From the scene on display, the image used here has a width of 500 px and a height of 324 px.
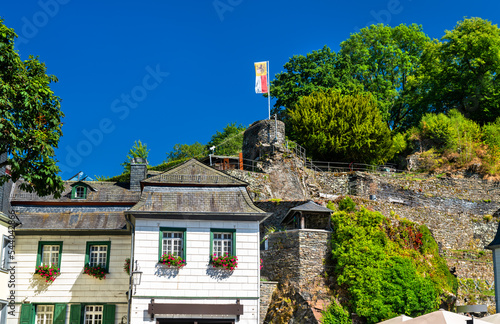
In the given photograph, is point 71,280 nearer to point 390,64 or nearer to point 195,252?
point 195,252

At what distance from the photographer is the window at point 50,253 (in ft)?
81.6

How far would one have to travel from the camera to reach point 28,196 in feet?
85.9

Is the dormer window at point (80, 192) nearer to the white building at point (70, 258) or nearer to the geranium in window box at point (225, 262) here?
the white building at point (70, 258)

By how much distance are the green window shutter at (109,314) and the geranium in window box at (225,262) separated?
439 cm

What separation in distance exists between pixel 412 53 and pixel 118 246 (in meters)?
40.3

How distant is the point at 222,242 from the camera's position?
77.4 ft

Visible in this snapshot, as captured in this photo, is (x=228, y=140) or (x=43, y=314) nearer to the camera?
(x=43, y=314)

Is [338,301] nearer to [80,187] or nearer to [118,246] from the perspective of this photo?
[118,246]

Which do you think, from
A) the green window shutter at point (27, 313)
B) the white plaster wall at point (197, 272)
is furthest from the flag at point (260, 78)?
the green window shutter at point (27, 313)

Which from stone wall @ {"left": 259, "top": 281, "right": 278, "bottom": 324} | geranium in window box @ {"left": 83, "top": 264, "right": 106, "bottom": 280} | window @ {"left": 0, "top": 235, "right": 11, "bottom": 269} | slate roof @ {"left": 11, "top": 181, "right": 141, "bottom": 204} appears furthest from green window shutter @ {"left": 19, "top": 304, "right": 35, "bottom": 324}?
stone wall @ {"left": 259, "top": 281, "right": 278, "bottom": 324}

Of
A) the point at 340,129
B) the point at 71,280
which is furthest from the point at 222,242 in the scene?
the point at 340,129

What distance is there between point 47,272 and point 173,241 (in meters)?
5.08

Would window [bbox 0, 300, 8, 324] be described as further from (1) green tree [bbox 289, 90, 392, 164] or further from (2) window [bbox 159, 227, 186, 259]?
(1) green tree [bbox 289, 90, 392, 164]

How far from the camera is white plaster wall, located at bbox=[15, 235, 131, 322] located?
2441 centimetres
